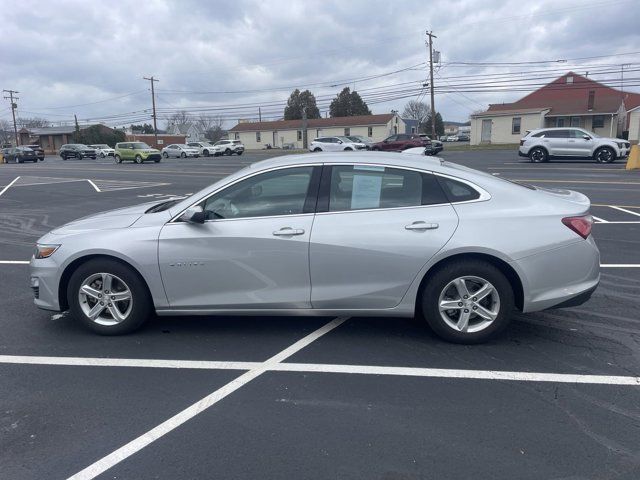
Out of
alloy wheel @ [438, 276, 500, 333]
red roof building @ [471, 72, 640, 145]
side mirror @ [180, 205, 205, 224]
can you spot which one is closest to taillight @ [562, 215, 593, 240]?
alloy wheel @ [438, 276, 500, 333]

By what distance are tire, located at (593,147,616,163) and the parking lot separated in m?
22.7

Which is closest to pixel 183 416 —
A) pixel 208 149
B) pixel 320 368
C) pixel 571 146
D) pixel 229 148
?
pixel 320 368

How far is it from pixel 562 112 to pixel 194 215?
55.6 m

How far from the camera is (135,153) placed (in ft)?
135

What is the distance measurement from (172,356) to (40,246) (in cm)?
162

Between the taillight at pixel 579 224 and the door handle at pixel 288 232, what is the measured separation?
6.94 ft

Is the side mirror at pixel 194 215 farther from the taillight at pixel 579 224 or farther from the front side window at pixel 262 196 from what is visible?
the taillight at pixel 579 224

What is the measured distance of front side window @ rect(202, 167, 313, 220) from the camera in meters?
4.54

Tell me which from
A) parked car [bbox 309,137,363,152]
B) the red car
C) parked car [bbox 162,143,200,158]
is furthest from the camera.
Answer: parked car [bbox 162,143,200,158]

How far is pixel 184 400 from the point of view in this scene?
12.0ft

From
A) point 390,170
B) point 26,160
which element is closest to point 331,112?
point 26,160

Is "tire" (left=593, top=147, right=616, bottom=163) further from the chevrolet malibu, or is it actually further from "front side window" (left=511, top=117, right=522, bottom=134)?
"front side window" (left=511, top=117, right=522, bottom=134)

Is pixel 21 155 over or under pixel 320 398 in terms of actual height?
over

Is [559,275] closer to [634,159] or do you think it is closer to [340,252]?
[340,252]
